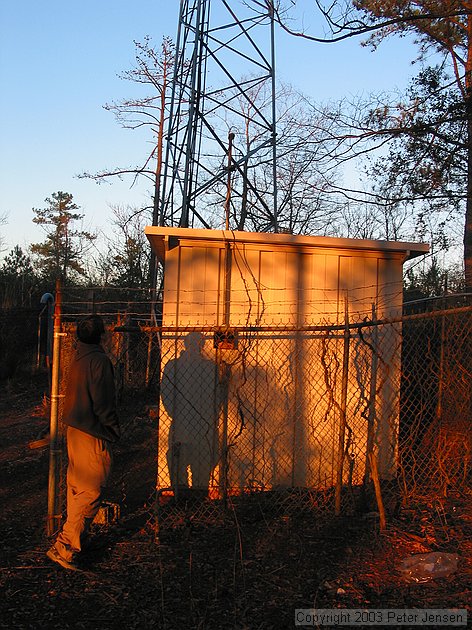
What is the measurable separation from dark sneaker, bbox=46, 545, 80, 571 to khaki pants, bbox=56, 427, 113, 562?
0.07 metres

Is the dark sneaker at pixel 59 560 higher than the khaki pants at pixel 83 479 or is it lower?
lower

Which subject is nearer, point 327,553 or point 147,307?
point 327,553

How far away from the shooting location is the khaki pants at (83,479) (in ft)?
14.7

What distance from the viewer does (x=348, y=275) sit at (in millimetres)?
6391

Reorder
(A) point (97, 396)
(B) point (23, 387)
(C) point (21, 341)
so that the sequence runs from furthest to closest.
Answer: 1. (C) point (21, 341)
2. (B) point (23, 387)
3. (A) point (97, 396)

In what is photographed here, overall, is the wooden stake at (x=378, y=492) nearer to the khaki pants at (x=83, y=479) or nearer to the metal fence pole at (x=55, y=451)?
the khaki pants at (x=83, y=479)

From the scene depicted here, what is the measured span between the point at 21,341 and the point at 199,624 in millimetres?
16632

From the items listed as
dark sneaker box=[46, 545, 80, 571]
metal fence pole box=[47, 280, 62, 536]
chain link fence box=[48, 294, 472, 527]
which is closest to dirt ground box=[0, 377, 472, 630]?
dark sneaker box=[46, 545, 80, 571]

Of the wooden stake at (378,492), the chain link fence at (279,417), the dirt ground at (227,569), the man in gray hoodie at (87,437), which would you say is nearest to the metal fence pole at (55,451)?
the dirt ground at (227,569)

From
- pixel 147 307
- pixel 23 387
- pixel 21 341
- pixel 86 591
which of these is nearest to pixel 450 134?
pixel 147 307

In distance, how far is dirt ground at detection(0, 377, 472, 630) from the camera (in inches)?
146

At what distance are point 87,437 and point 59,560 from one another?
90 cm

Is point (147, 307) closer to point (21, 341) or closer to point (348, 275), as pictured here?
point (21, 341)

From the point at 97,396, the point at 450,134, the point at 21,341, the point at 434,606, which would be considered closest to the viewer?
the point at 434,606
